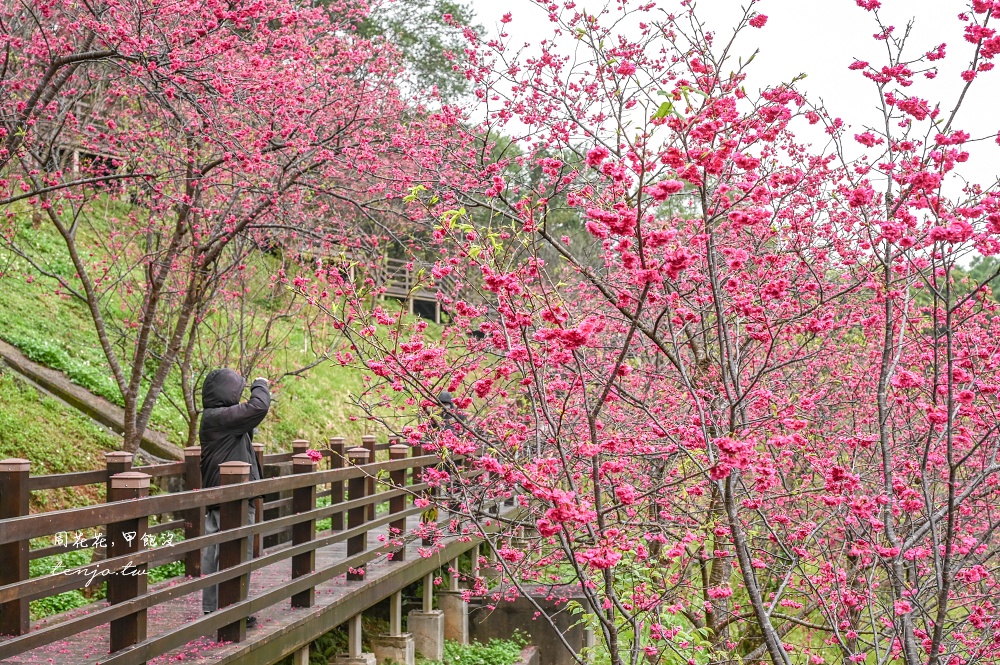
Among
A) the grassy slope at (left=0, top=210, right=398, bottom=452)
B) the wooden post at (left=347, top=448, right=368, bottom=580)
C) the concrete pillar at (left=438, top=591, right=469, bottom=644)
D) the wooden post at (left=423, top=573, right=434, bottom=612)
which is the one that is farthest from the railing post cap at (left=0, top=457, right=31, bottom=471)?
the concrete pillar at (left=438, top=591, right=469, bottom=644)

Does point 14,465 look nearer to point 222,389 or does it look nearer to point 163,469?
point 222,389

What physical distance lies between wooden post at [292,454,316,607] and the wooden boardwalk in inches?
3.4

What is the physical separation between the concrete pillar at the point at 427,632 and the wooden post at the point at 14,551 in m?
5.27

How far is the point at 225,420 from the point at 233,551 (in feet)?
3.54

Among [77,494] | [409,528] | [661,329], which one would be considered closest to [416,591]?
[409,528]

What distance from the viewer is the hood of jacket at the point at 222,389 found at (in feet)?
21.3

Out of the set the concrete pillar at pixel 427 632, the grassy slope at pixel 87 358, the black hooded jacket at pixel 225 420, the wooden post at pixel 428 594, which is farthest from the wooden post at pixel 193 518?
the grassy slope at pixel 87 358

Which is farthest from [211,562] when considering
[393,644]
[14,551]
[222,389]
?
[393,644]

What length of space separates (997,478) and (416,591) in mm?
6179

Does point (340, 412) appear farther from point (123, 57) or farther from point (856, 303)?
point (123, 57)

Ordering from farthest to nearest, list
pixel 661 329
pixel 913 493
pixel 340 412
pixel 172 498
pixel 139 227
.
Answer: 1. pixel 340 412
2. pixel 139 227
3. pixel 661 329
4. pixel 913 493
5. pixel 172 498

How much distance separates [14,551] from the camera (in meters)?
4.76

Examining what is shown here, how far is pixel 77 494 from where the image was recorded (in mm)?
10477

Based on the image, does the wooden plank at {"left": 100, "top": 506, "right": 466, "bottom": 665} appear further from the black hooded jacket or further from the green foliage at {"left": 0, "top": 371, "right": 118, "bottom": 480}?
the green foliage at {"left": 0, "top": 371, "right": 118, "bottom": 480}
